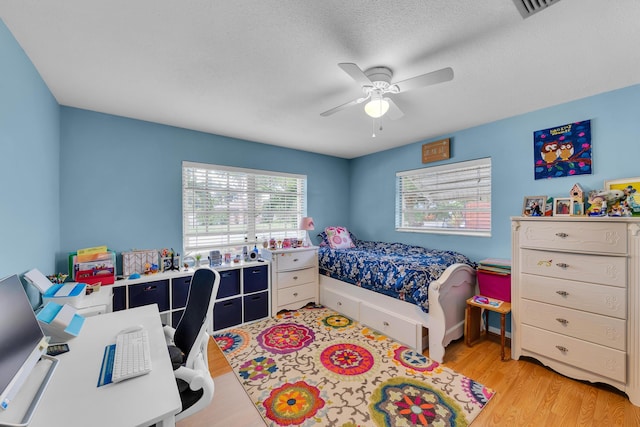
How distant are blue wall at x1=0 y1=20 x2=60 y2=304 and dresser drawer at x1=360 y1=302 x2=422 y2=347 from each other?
113 inches

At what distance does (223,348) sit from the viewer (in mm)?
2609

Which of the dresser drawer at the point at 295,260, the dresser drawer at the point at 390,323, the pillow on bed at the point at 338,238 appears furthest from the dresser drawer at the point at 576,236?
the dresser drawer at the point at 295,260

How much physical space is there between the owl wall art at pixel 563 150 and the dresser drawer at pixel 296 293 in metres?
2.96

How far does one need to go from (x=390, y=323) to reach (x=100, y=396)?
241 cm

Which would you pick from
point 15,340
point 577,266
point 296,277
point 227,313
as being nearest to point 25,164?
point 15,340

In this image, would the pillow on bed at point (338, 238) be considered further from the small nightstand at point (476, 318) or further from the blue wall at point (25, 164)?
the blue wall at point (25, 164)

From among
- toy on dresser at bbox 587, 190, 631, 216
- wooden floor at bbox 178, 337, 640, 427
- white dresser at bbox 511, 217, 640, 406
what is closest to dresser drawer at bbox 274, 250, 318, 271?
wooden floor at bbox 178, 337, 640, 427

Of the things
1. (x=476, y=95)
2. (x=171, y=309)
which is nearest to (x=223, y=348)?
(x=171, y=309)

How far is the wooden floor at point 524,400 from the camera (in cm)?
168

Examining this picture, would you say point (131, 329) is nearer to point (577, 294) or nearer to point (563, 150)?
point (577, 294)

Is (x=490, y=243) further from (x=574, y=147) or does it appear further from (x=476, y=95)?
(x=476, y=95)

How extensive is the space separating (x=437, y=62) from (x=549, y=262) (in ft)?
6.15

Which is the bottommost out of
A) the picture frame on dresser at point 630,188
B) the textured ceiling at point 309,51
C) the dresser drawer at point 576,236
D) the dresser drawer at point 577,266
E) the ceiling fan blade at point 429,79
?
the dresser drawer at point 577,266

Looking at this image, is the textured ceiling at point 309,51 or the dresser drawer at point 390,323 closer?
the textured ceiling at point 309,51
